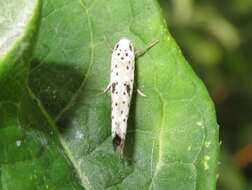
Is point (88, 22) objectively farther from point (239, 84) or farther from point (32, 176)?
point (239, 84)

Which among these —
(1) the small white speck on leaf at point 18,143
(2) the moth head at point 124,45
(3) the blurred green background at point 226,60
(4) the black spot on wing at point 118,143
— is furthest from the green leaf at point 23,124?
(3) the blurred green background at point 226,60

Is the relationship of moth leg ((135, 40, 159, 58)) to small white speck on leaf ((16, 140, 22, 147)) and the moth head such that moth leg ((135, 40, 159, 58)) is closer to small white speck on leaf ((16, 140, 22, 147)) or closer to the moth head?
the moth head

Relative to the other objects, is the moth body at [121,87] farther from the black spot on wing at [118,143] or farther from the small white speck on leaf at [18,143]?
the small white speck on leaf at [18,143]

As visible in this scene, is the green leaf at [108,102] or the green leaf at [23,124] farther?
the green leaf at [108,102]

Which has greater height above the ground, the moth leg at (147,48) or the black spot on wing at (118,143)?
the moth leg at (147,48)

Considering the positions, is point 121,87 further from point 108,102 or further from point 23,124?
point 23,124

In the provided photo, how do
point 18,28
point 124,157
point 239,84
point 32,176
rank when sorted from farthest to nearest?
point 239,84 → point 124,157 → point 32,176 → point 18,28

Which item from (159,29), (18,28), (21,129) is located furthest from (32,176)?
(159,29)
